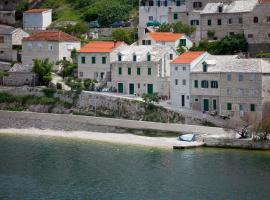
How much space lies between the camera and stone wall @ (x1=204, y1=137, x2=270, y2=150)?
69.6m

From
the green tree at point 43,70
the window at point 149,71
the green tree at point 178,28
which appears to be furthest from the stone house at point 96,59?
the green tree at point 178,28

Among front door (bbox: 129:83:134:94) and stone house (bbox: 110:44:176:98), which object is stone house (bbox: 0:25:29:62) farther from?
front door (bbox: 129:83:134:94)

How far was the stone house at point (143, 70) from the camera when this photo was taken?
269 feet

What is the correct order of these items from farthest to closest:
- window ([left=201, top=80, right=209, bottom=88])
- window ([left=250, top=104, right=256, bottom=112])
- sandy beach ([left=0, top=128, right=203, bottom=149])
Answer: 1. window ([left=201, top=80, right=209, bottom=88])
2. window ([left=250, top=104, right=256, bottom=112])
3. sandy beach ([left=0, top=128, right=203, bottom=149])

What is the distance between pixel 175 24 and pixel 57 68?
12146 millimetres

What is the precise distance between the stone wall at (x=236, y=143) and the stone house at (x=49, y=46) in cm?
2445

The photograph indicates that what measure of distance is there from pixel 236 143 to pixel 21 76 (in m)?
26.4

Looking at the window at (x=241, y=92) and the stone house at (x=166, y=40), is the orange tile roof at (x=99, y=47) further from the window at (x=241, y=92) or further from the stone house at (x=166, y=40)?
the window at (x=241, y=92)

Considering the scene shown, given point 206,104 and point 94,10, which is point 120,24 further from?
point 206,104

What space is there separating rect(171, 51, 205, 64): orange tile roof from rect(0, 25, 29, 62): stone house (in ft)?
71.0

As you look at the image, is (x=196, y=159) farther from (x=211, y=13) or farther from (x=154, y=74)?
(x=211, y=13)

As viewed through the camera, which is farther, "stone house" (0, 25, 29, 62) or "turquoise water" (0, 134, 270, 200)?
"stone house" (0, 25, 29, 62)

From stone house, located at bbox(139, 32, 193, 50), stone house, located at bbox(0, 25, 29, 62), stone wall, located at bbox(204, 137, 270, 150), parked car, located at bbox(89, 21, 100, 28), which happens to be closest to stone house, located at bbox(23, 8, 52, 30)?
parked car, located at bbox(89, 21, 100, 28)

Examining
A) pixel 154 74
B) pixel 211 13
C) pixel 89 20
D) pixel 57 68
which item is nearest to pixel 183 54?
pixel 154 74
